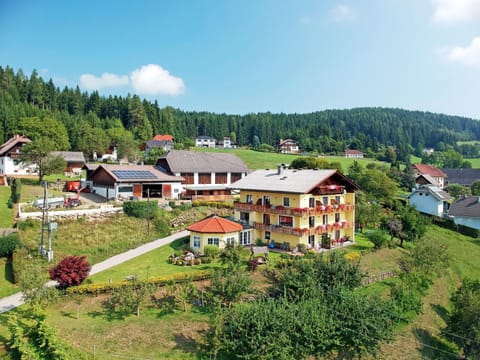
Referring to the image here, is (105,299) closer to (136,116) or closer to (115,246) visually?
(115,246)

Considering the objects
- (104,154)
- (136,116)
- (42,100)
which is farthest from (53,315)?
(42,100)

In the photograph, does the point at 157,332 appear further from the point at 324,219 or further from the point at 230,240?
the point at 324,219

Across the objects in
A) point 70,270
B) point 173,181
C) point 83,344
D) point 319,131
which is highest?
point 319,131

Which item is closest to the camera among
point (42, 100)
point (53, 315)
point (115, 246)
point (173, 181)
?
point (53, 315)

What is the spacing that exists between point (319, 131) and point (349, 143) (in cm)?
1471

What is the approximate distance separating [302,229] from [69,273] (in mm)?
21285

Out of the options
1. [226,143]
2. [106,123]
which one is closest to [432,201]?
[106,123]

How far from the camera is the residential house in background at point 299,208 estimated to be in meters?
38.7

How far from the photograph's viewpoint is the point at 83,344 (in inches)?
820

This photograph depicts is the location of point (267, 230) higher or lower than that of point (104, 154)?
lower

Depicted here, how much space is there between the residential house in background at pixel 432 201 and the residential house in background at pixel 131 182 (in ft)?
145

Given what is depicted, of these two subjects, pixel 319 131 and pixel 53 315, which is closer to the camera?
pixel 53 315

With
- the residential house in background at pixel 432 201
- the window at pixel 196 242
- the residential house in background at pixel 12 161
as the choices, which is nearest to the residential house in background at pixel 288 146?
the residential house in background at pixel 432 201

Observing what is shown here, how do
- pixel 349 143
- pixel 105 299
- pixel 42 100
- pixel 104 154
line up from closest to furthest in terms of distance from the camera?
pixel 105 299, pixel 104 154, pixel 42 100, pixel 349 143
